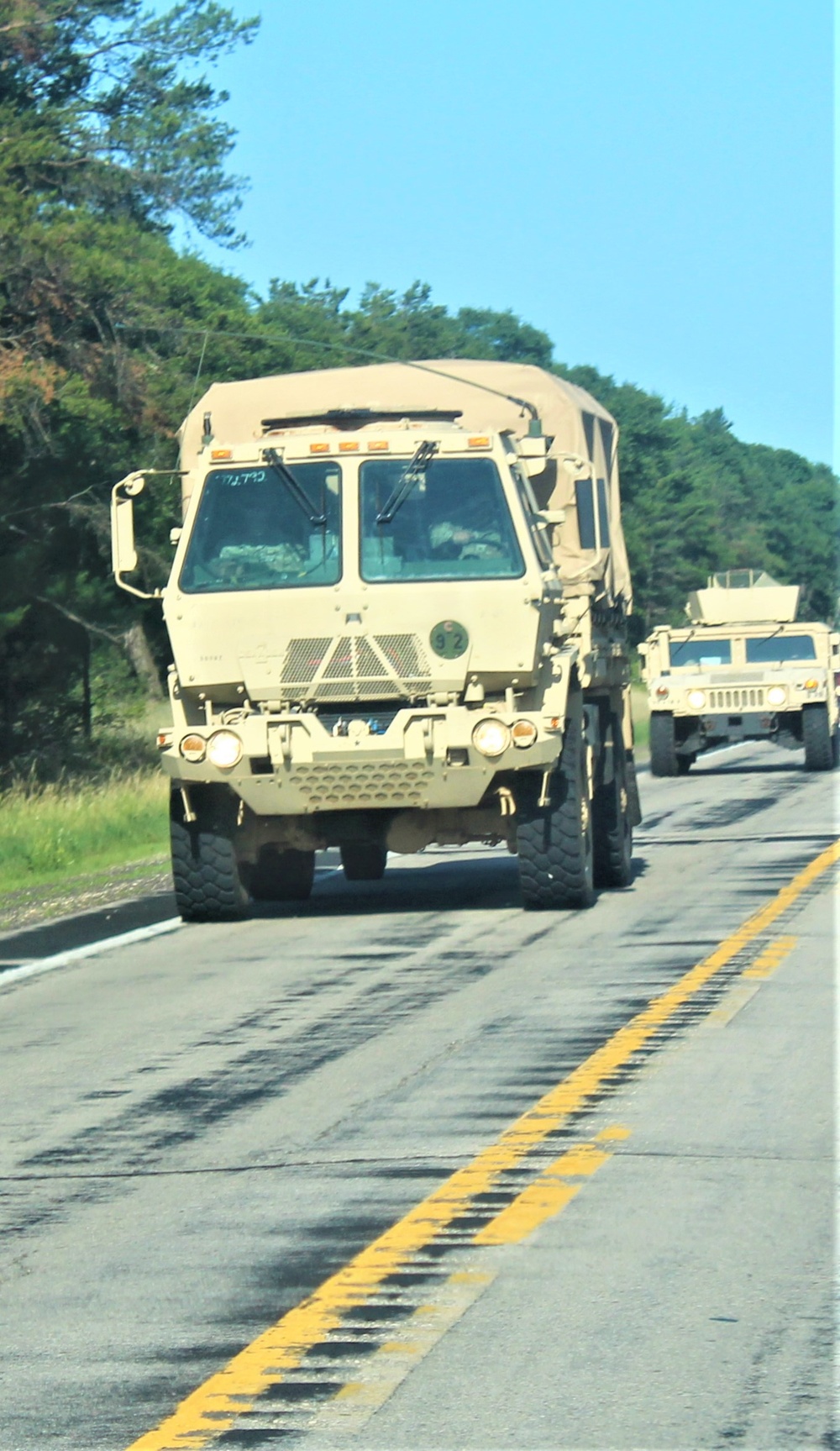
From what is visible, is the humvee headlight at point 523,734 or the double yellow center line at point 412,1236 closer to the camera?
the double yellow center line at point 412,1236

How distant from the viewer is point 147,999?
10.1 meters

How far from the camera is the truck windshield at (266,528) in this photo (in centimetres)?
1220

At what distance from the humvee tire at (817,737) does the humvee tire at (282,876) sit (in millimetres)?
14867

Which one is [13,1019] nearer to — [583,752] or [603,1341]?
[583,752]

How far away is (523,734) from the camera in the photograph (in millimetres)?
11883

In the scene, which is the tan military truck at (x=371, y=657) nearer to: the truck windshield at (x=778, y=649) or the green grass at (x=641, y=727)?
the green grass at (x=641, y=727)

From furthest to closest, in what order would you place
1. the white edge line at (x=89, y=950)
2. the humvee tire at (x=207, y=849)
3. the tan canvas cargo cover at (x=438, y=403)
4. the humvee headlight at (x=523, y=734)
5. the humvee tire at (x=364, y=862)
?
the humvee tire at (x=364, y=862) < the tan canvas cargo cover at (x=438, y=403) < the humvee tire at (x=207, y=849) < the humvee headlight at (x=523, y=734) < the white edge line at (x=89, y=950)

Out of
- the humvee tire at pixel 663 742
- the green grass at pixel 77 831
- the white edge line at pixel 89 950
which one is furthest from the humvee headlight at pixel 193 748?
the humvee tire at pixel 663 742

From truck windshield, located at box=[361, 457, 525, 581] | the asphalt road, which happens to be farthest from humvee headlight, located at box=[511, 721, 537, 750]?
the asphalt road

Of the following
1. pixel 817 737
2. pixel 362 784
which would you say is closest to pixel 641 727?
pixel 817 737

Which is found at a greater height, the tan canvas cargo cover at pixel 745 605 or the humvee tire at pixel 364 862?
the tan canvas cargo cover at pixel 745 605

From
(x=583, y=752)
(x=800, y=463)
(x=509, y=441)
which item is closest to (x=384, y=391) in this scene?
(x=509, y=441)

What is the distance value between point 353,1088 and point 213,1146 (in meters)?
0.91

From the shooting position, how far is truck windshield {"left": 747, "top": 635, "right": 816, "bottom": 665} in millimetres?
28812
